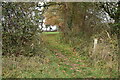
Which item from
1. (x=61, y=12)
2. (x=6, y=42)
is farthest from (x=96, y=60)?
(x=61, y=12)

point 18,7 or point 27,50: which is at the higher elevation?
point 18,7

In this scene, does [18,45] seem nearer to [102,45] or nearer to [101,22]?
[102,45]

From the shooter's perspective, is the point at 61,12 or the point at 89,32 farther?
the point at 61,12

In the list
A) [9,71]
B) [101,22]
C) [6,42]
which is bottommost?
[9,71]

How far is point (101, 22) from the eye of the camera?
8.98 m

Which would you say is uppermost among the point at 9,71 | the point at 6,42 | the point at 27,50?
the point at 6,42

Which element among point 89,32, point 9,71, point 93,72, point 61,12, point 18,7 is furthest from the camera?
point 61,12

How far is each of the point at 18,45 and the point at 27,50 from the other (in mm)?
468

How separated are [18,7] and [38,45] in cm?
203

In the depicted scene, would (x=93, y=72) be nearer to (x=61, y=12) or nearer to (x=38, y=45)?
(x=38, y=45)

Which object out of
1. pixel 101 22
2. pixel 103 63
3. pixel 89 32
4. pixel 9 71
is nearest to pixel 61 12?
pixel 89 32

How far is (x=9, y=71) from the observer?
462 centimetres

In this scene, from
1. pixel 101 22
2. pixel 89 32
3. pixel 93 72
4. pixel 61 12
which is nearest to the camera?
pixel 93 72

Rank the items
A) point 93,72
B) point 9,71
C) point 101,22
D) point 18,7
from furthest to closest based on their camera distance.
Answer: point 101,22 → point 18,7 → point 93,72 → point 9,71
